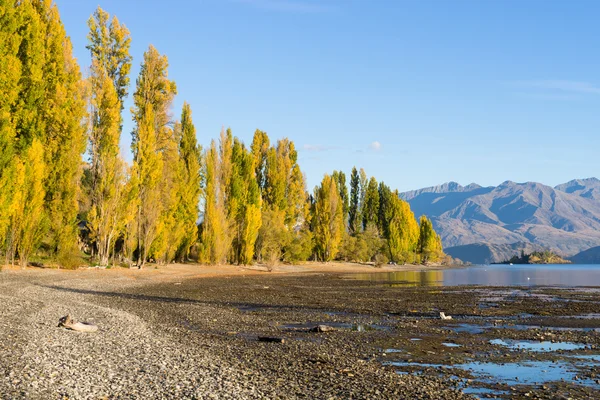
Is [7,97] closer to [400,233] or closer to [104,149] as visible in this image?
[104,149]

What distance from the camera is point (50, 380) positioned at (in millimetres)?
8516

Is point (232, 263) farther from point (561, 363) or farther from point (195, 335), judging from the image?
point (561, 363)

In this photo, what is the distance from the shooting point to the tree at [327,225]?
7838 centimetres

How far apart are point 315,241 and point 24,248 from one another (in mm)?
49955

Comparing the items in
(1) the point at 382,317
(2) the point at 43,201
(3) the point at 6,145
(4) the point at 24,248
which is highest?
(3) the point at 6,145

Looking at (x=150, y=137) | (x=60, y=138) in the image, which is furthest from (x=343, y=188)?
(x=60, y=138)

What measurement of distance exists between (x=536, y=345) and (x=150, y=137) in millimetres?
37016

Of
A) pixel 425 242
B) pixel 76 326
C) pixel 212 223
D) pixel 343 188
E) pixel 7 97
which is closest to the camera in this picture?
pixel 76 326

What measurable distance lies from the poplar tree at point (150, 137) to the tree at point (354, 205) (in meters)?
55.3

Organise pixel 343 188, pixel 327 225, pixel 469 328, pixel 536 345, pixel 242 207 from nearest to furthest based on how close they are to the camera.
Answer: pixel 536 345 → pixel 469 328 → pixel 242 207 → pixel 327 225 → pixel 343 188

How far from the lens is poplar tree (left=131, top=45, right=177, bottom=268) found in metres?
43.6

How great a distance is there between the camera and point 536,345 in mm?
14422

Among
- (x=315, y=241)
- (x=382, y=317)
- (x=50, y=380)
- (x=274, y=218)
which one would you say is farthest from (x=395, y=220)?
(x=50, y=380)

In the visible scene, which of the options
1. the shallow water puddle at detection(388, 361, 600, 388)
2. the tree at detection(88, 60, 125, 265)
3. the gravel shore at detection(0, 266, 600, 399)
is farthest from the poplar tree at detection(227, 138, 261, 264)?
the shallow water puddle at detection(388, 361, 600, 388)
